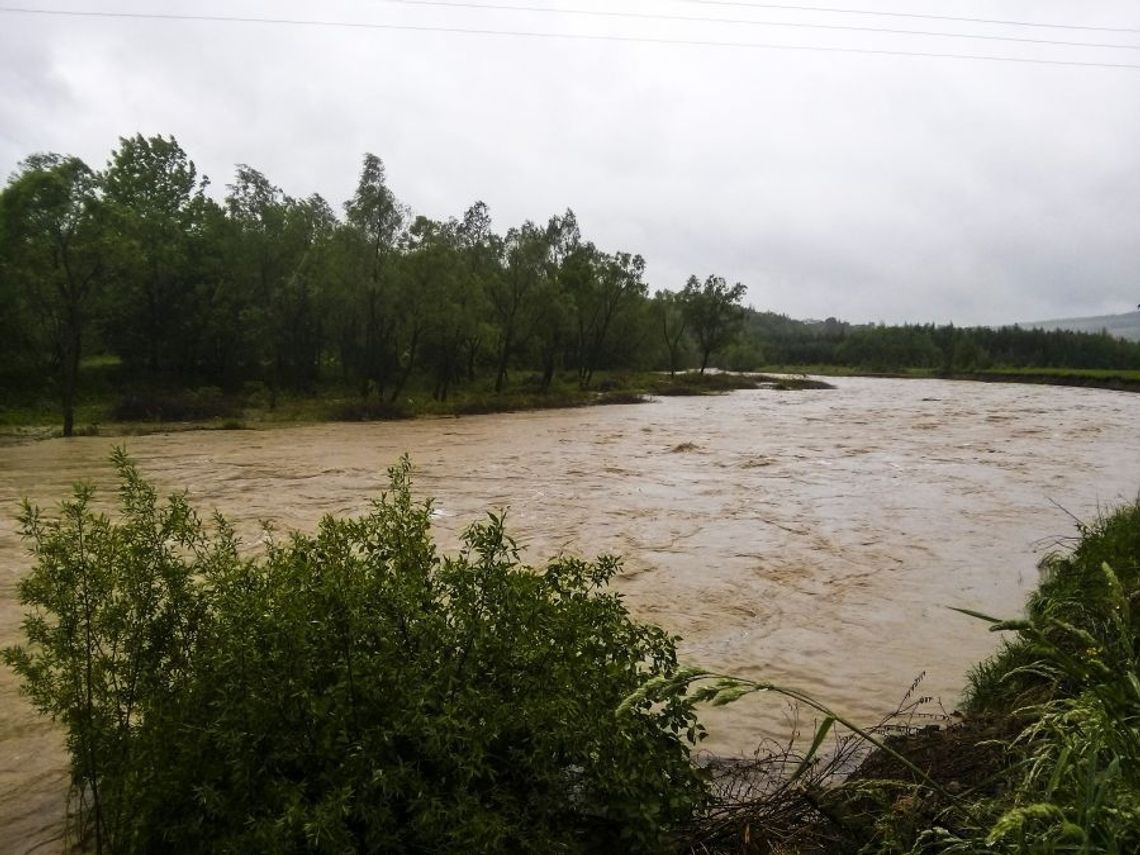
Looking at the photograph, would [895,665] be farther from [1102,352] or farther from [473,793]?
[1102,352]

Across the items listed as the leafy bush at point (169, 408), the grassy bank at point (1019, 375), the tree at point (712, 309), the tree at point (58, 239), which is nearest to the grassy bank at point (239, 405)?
the leafy bush at point (169, 408)

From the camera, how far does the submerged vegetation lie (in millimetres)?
2855

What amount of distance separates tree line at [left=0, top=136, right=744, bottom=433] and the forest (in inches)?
4.0

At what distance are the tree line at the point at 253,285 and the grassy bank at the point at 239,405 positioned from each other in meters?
1.27

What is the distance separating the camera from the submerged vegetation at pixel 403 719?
286 centimetres

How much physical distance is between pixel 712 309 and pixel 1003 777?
75056 mm

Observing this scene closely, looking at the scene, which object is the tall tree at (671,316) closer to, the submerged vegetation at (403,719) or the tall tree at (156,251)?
the tall tree at (156,251)

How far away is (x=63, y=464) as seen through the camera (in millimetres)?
20688

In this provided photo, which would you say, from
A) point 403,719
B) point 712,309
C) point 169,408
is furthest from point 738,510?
point 712,309

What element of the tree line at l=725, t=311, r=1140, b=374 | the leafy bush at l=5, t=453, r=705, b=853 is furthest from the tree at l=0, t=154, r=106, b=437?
the tree line at l=725, t=311, r=1140, b=374

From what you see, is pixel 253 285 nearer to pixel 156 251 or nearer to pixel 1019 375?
pixel 156 251

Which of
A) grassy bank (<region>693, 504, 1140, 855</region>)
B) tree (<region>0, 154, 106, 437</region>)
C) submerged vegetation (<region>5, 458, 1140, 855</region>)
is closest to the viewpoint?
grassy bank (<region>693, 504, 1140, 855</region>)

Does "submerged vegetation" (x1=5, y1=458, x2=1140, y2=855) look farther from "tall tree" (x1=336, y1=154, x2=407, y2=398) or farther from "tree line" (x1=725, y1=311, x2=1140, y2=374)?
"tree line" (x1=725, y1=311, x2=1140, y2=374)

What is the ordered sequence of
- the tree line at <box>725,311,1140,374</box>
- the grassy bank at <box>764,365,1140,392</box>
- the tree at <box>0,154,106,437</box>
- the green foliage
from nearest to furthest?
the green foliage, the tree at <box>0,154,106,437</box>, the grassy bank at <box>764,365,1140,392</box>, the tree line at <box>725,311,1140,374</box>
